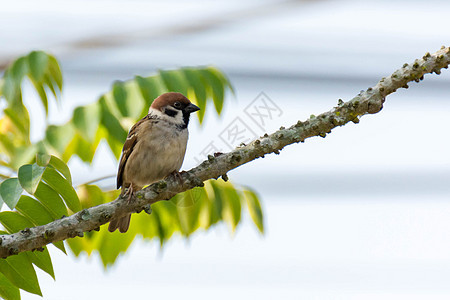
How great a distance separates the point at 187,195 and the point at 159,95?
0.76m

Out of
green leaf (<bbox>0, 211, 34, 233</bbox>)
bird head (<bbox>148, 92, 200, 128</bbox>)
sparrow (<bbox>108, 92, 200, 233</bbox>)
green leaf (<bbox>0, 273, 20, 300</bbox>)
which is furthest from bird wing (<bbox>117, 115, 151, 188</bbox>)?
green leaf (<bbox>0, 273, 20, 300</bbox>)

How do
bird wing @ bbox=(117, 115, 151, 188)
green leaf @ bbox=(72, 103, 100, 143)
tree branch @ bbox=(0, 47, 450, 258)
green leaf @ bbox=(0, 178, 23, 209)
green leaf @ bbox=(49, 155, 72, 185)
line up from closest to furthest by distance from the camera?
green leaf @ bbox=(0, 178, 23, 209)
tree branch @ bbox=(0, 47, 450, 258)
green leaf @ bbox=(49, 155, 72, 185)
green leaf @ bbox=(72, 103, 100, 143)
bird wing @ bbox=(117, 115, 151, 188)

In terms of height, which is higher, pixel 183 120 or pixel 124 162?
pixel 183 120

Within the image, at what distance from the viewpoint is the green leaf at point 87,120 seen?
407 centimetres

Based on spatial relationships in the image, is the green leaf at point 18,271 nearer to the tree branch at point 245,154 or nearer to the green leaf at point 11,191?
the tree branch at point 245,154

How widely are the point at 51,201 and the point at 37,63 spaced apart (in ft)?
5.70

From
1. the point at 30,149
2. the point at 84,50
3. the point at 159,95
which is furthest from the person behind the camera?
the point at 84,50

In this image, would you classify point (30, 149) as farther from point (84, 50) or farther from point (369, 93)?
point (369, 93)

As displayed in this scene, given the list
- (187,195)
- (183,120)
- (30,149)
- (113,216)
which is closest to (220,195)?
(187,195)

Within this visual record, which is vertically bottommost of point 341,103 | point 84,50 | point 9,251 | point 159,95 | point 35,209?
point 9,251

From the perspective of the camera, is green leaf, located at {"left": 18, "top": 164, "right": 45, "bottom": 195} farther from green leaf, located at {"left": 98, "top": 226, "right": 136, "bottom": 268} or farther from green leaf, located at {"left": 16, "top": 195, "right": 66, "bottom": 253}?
green leaf, located at {"left": 98, "top": 226, "right": 136, "bottom": 268}

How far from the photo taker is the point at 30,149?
3990mm

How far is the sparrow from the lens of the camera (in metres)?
4.22

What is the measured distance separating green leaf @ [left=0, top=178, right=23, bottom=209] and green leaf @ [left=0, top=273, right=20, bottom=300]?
Result: 17.1 inches
